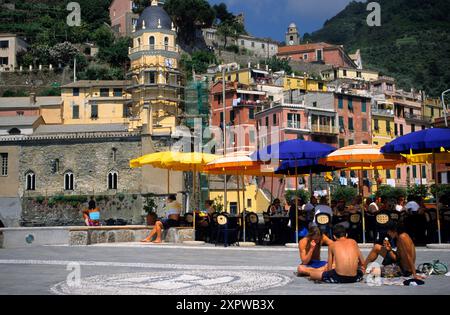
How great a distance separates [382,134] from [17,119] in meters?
38.7

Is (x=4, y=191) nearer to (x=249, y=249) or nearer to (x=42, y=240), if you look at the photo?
(x=42, y=240)

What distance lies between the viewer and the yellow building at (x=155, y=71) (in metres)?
71.9

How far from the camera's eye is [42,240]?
68.2ft

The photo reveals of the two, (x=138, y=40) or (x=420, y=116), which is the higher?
(x=138, y=40)

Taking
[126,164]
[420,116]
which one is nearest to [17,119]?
[126,164]

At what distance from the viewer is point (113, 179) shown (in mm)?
63469

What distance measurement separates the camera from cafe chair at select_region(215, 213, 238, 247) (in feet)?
61.0

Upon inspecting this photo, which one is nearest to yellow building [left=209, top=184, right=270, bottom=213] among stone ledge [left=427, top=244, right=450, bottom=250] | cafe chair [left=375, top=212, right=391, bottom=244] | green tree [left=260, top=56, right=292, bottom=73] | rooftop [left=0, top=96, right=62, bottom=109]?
rooftop [left=0, top=96, right=62, bottom=109]

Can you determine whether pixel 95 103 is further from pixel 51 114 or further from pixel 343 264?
pixel 343 264

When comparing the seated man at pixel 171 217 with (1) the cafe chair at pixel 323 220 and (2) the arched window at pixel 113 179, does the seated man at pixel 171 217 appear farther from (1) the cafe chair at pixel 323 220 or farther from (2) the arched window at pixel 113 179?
(2) the arched window at pixel 113 179

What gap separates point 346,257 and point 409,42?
483 ft

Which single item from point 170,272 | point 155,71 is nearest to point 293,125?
point 155,71

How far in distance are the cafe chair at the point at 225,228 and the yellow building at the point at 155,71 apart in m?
49.7

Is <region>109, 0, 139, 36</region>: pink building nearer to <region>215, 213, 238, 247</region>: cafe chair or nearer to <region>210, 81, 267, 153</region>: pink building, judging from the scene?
<region>210, 81, 267, 153</region>: pink building
